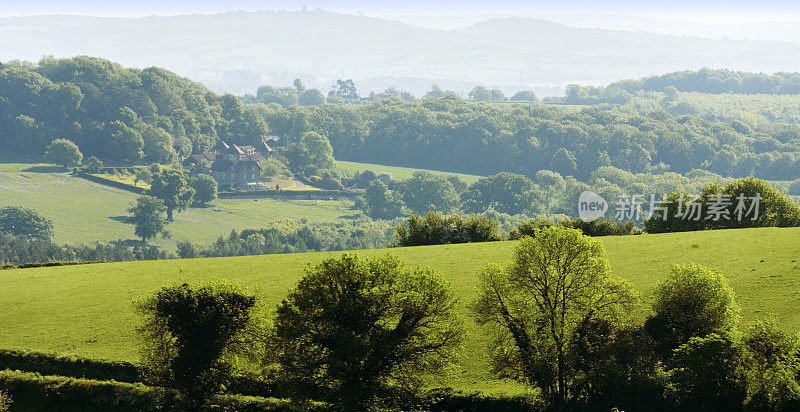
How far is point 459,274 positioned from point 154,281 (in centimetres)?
2454

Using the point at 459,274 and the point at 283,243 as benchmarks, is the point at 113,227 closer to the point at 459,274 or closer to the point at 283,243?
the point at 283,243

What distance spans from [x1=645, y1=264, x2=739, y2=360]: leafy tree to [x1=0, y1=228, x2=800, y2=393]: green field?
4622 millimetres

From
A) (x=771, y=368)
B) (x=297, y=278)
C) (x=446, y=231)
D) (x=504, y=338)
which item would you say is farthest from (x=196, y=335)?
(x=446, y=231)

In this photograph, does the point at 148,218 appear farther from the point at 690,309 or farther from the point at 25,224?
the point at 690,309

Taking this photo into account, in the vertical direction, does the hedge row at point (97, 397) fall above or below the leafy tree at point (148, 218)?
above

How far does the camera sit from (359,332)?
39094mm

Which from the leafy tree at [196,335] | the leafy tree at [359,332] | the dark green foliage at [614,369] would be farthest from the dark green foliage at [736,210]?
the leafy tree at [196,335]

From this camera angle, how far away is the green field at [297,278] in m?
48.9

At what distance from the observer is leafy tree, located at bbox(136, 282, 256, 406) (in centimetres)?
4128

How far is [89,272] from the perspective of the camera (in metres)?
67.1

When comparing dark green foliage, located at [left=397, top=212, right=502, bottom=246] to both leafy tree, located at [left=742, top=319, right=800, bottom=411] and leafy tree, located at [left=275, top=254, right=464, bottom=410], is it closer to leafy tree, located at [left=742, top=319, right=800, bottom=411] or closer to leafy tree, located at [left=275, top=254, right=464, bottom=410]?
leafy tree, located at [left=275, top=254, right=464, bottom=410]

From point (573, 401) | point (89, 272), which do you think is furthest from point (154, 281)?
point (573, 401)

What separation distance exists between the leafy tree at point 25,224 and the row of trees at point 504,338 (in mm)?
150827

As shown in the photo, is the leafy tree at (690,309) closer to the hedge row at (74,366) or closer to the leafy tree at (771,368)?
the leafy tree at (771,368)
